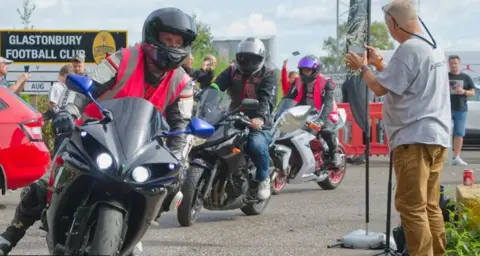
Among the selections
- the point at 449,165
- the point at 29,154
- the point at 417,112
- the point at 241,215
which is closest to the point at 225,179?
the point at 241,215

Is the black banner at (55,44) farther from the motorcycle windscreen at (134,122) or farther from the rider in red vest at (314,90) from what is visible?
the motorcycle windscreen at (134,122)

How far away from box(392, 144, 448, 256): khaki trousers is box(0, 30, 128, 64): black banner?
13935mm

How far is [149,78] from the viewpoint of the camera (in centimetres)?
664

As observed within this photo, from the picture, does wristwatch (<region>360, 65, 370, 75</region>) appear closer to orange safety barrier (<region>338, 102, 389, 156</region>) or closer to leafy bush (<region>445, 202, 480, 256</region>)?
leafy bush (<region>445, 202, 480, 256</region>)

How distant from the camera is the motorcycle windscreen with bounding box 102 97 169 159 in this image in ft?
18.7

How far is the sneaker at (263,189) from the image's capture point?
10.7m

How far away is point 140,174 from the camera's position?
5574mm

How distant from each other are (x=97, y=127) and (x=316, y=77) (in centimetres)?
820

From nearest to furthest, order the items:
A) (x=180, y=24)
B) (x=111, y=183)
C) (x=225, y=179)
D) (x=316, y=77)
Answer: (x=111, y=183), (x=180, y=24), (x=225, y=179), (x=316, y=77)

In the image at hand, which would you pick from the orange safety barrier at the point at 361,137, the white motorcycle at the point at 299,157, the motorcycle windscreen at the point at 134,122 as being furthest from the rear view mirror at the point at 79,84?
the orange safety barrier at the point at 361,137

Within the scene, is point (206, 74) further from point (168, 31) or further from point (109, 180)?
point (109, 180)

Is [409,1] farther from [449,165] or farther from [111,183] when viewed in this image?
[449,165]

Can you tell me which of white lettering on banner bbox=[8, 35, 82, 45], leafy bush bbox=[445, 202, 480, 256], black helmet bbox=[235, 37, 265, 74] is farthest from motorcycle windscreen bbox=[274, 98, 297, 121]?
white lettering on banner bbox=[8, 35, 82, 45]

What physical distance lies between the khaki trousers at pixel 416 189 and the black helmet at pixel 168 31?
65.5 inches
